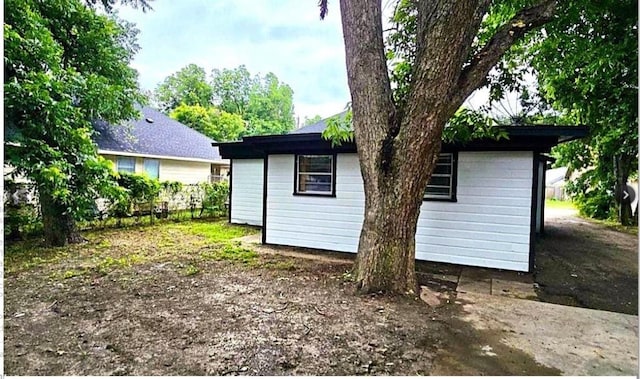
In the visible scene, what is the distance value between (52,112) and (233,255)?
11.6 ft

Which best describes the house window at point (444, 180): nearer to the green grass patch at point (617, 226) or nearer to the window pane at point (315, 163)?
the window pane at point (315, 163)

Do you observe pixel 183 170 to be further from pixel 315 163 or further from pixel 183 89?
pixel 183 89

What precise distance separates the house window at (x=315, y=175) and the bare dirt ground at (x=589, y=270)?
3650 mm

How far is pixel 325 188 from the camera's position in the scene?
22.4 ft

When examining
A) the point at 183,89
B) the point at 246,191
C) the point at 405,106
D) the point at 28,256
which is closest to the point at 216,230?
the point at 246,191

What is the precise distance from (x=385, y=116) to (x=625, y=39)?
525cm

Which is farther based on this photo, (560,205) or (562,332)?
(560,205)

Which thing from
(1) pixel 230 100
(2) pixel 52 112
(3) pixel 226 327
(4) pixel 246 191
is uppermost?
(1) pixel 230 100

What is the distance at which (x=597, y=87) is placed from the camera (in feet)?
29.0

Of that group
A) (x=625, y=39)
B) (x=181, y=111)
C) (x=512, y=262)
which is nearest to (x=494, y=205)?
(x=512, y=262)

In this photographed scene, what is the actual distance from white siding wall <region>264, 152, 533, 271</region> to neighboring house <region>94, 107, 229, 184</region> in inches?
304

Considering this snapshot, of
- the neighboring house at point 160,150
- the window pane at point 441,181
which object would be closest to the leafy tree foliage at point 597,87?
the window pane at point 441,181

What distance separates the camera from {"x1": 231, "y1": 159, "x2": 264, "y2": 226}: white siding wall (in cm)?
1016

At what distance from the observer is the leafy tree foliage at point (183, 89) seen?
31719 mm
